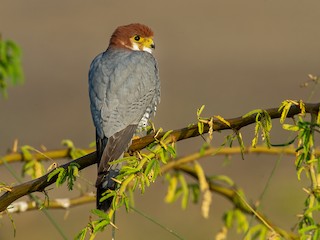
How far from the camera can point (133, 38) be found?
20.1 feet

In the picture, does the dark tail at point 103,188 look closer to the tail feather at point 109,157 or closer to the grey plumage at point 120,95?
the tail feather at point 109,157

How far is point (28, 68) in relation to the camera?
20.8 meters

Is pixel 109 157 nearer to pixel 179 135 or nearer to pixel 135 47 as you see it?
pixel 179 135

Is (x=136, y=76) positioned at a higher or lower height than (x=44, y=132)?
higher

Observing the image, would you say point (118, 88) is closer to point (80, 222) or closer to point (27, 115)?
point (80, 222)

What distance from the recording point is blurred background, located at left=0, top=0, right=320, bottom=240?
31.8 ft

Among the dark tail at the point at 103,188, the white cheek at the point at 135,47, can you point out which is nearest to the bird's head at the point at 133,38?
the white cheek at the point at 135,47

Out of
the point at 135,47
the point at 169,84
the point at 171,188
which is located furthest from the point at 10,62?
the point at 169,84

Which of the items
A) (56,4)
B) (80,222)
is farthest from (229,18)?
(80,222)

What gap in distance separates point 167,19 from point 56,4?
364 cm

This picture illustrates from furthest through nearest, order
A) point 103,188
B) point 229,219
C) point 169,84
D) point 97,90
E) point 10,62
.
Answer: point 169,84, point 97,90, point 229,219, point 103,188, point 10,62

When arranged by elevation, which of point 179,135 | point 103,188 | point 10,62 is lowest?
point 103,188

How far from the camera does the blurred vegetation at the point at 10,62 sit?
3674 millimetres

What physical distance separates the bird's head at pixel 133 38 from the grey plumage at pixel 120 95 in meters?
0.19
